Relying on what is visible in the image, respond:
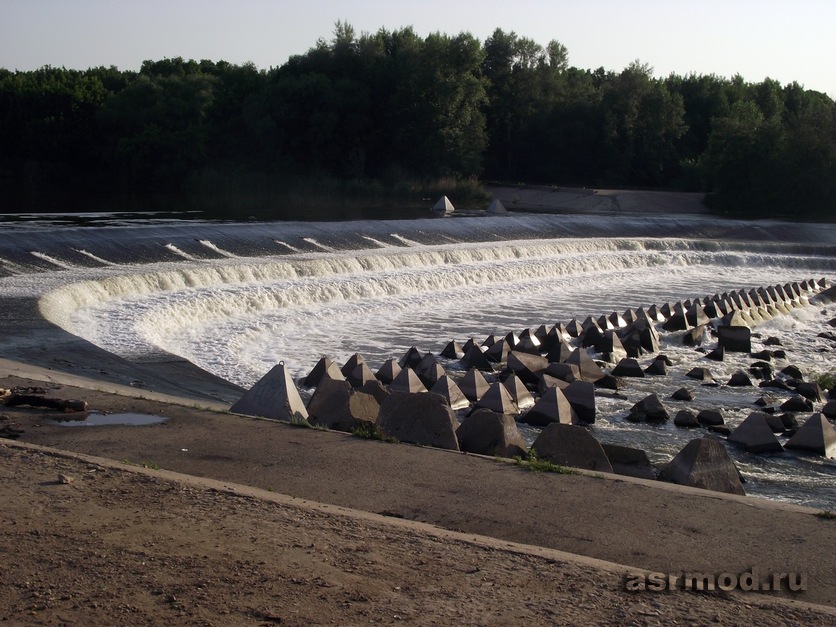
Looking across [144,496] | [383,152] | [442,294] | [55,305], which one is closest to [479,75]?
[383,152]

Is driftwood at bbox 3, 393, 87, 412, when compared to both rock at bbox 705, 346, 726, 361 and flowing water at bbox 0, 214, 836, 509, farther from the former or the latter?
rock at bbox 705, 346, 726, 361

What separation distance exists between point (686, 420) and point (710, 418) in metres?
0.32

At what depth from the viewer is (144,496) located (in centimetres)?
623

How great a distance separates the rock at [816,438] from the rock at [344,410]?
517 centimetres

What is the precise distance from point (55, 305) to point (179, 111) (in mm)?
50902

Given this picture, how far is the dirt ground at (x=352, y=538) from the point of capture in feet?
15.5

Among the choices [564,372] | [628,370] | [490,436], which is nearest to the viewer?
[490,436]

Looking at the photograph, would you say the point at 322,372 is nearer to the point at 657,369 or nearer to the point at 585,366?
the point at 585,366

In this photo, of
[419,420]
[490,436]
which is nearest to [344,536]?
[419,420]

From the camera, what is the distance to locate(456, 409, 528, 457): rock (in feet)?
30.2

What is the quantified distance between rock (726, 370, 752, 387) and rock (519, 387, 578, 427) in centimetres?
415

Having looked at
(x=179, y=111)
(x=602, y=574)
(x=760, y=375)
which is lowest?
(x=760, y=375)

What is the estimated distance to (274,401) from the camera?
9.92 m

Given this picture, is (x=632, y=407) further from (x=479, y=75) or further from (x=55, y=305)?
(x=479, y=75)
